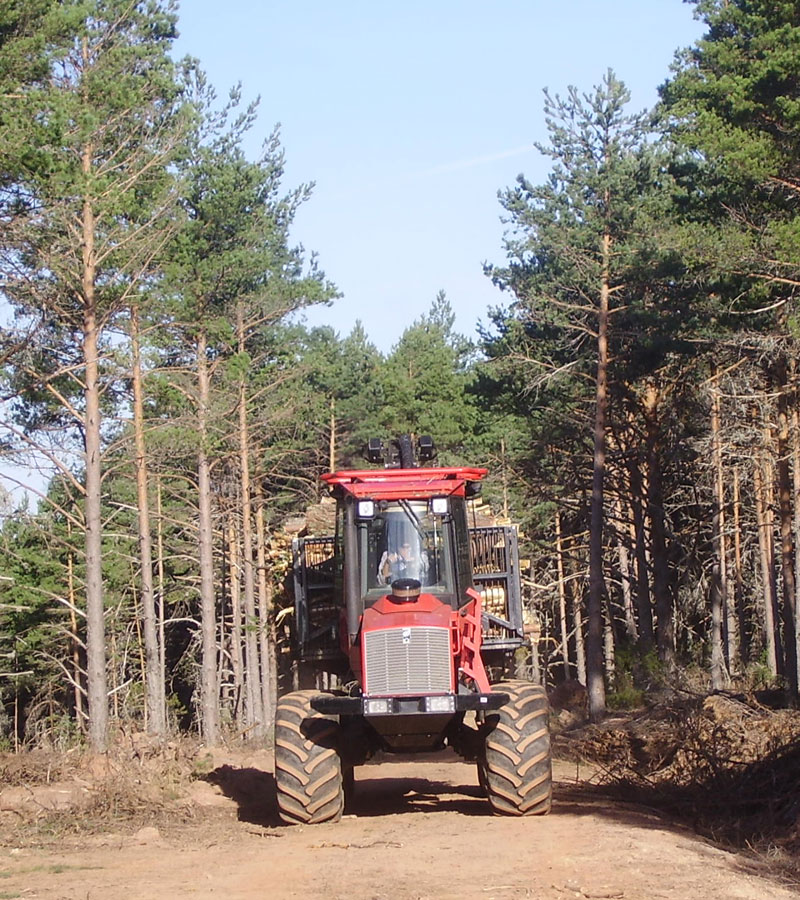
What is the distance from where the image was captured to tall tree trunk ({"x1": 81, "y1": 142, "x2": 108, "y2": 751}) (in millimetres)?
19922

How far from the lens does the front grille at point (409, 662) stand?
12.1 m

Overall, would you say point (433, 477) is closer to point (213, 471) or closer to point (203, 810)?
point (203, 810)

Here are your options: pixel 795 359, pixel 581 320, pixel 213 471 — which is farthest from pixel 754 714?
pixel 213 471

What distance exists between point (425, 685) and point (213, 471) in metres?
26.5

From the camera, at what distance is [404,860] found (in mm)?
10352

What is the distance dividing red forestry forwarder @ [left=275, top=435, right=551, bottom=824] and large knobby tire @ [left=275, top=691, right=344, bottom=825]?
0.04 ft

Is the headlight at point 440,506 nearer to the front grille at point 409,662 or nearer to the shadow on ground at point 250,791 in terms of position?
the front grille at point 409,662

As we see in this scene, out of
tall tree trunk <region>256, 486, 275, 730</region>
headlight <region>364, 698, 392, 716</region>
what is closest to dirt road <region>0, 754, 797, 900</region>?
headlight <region>364, 698, 392, 716</region>

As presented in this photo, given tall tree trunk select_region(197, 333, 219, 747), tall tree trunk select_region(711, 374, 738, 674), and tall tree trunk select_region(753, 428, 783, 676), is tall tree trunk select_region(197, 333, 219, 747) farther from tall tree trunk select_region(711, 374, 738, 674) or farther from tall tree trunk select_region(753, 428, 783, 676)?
tall tree trunk select_region(753, 428, 783, 676)

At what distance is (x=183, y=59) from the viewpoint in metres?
28.3

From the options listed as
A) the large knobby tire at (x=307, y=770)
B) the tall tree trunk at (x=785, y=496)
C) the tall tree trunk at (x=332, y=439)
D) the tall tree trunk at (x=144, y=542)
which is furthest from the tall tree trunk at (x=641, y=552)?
the large knobby tire at (x=307, y=770)

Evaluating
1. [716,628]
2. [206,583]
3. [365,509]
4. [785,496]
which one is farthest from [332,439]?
[365,509]

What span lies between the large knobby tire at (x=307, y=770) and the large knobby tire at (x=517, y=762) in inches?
61.8

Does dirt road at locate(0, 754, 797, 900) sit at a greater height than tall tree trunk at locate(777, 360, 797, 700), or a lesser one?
lesser
